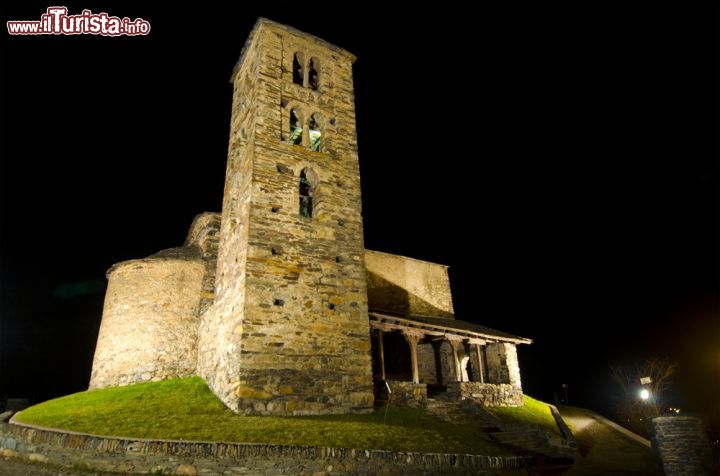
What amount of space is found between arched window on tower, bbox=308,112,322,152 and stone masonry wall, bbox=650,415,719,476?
42.4 ft

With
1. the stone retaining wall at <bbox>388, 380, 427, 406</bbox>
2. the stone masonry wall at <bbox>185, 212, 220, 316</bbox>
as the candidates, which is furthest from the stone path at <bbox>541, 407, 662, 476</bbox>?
the stone masonry wall at <bbox>185, 212, 220, 316</bbox>

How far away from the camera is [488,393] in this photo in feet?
61.5

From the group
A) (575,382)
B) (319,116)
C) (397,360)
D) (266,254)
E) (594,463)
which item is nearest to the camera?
(266,254)

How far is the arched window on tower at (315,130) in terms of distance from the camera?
1689cm

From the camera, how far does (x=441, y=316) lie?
84.7ft

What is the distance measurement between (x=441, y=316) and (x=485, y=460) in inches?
625

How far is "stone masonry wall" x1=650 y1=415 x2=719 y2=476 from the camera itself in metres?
9.11

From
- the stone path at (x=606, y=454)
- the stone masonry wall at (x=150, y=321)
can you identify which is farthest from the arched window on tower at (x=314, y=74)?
the stone path at (x=606, y=454)

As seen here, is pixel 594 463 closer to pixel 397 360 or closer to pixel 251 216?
pixel 397 360

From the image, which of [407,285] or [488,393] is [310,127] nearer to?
[407,285]

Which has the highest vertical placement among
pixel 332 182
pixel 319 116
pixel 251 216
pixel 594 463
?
pixel 319 116

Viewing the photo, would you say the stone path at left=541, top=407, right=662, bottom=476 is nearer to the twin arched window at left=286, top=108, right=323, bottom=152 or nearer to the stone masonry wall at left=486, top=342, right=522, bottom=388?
the stone masonry wall at left=486, top=342, right=522, bottom=388

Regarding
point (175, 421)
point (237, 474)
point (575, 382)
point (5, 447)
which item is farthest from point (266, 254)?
point (575, 382)

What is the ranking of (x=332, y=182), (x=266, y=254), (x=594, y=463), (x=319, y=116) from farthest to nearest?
(x=319, y=116) → (x=332, y=182) → (x=594, y=463) → (x=266, y=254)
